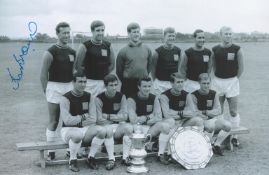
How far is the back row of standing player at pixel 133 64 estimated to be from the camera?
20.4 feet

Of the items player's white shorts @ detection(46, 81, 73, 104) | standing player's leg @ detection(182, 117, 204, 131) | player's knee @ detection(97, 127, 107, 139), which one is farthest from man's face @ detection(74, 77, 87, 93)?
standing player's leg @ detection(182, 117, 204, 131)

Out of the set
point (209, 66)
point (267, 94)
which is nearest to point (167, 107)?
point (209, 66)

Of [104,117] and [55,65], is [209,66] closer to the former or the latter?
[104,117]

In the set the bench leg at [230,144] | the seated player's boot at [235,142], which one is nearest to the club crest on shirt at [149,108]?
the bench leg at [230,144]

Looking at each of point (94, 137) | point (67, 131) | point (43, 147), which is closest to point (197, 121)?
point (94, 137)

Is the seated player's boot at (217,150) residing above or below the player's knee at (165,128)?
below

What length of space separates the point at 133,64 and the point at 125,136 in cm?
126

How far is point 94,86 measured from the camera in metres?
6.58

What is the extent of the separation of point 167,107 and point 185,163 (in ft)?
3.19

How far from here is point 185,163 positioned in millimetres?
6012

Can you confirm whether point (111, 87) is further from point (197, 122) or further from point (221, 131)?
point (221, 131)

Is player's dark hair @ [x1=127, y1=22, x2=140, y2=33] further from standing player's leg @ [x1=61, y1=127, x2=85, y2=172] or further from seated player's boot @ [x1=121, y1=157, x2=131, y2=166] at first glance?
seated player's boot @ [x1=121, y1=157, x2=131, y2=166]

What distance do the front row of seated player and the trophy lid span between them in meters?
0.17

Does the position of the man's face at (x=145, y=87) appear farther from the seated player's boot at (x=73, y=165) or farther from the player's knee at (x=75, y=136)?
the seated player's boot at (x=73, y=165)
